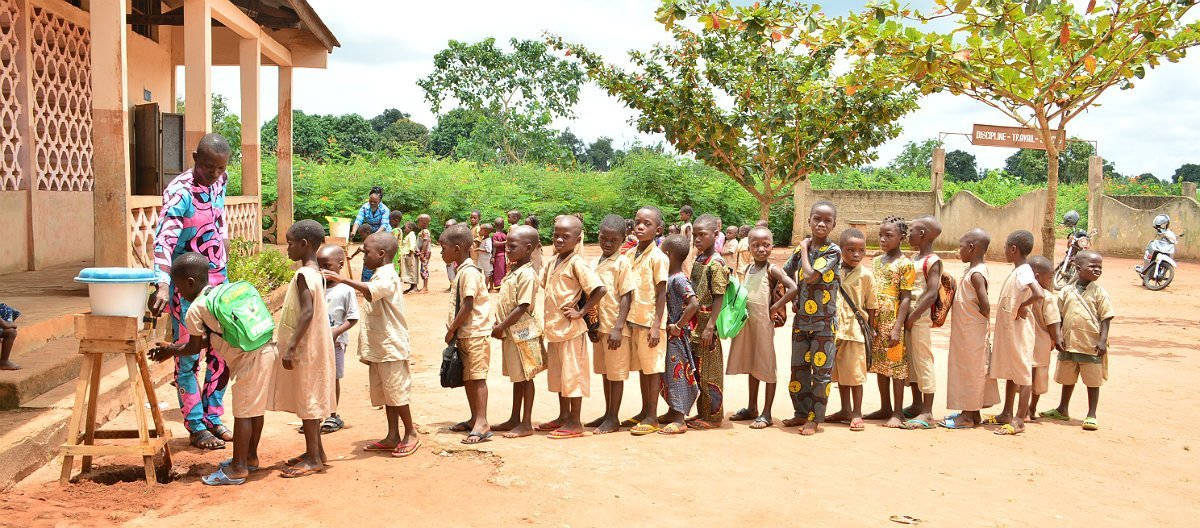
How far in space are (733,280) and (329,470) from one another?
2719mm

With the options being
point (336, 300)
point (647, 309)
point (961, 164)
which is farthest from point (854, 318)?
point (961, 164)

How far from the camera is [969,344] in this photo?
5957mm

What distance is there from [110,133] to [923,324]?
6210mm

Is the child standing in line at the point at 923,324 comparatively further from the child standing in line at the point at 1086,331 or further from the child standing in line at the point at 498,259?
the child standing in line at the point at 498,259

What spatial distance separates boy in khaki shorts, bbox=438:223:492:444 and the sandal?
1373mm

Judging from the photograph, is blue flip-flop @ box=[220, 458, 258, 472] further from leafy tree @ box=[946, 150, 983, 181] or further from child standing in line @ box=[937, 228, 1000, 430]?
leafy tree @ box=[946, 150, 983, 181]

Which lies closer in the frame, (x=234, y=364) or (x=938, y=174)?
(x=234, y=364)

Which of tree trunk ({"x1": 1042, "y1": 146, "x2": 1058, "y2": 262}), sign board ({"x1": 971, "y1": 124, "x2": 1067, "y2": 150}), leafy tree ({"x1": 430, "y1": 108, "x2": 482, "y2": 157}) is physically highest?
leafy tree ({"x1": 430, "y1": 108, "x2": 482, "y2": 157})

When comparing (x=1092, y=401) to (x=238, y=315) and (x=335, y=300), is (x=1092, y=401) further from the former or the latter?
(x=238, y=315)

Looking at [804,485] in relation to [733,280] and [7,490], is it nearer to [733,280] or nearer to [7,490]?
[733,280]

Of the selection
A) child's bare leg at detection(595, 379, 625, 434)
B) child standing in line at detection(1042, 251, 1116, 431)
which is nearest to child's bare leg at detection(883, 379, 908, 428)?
child standing in line at detection(1042, 251, 1116, 431)

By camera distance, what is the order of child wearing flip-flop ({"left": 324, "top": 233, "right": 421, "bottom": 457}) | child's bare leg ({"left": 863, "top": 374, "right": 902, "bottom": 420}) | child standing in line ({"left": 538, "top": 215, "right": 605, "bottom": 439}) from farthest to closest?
child's bare leg ({"left": 863, "top": 374, "right": 902, "bottom": 420})
child standing in line ({"left": 538, "top": 215, "right": 605, "bottom": 439})
child wearing flip-flop ({"left": 324, "top": 233, "right": 421, "bottom": 457})

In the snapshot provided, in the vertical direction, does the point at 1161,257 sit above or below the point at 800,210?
below

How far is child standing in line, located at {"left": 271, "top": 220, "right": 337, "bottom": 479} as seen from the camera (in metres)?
4.52
